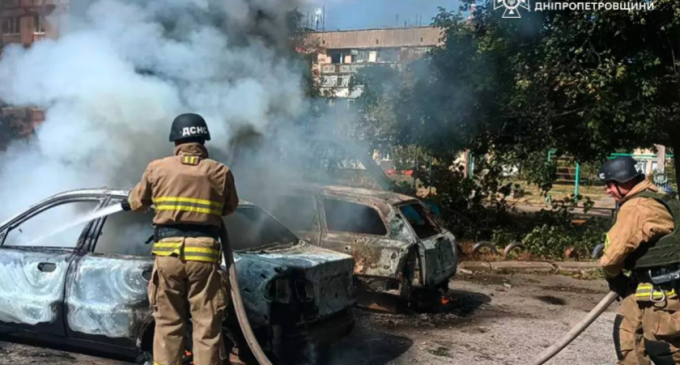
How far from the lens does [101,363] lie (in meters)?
5.12

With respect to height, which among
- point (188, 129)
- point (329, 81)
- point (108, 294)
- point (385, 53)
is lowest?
point (108, 294)

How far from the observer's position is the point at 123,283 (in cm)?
464

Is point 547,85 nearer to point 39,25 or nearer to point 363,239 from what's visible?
point 363,239

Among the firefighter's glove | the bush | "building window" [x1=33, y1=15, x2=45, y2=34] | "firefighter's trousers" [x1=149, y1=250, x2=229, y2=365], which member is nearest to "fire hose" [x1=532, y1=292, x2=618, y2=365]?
the firefighter's glove

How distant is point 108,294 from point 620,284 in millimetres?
3679

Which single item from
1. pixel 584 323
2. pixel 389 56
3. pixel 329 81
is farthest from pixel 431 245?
pixel 389 56

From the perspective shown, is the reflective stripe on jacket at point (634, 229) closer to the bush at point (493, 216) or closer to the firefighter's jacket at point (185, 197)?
the firefighter's jacket at point (185, 197)

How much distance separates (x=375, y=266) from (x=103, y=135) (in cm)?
312

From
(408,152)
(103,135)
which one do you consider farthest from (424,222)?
(408,152)

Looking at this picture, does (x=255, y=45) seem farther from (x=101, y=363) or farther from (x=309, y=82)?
(x=101, y=363)

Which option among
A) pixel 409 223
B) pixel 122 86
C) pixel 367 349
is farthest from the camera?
pixel 409 223

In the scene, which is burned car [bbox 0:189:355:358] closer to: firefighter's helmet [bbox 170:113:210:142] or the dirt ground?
the dirt ground

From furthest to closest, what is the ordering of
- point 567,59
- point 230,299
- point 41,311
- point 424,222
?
point 567,59 < point 424,222 < point 41,311 < point 230,299

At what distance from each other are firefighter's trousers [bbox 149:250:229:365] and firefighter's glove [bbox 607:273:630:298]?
2.72 metres
